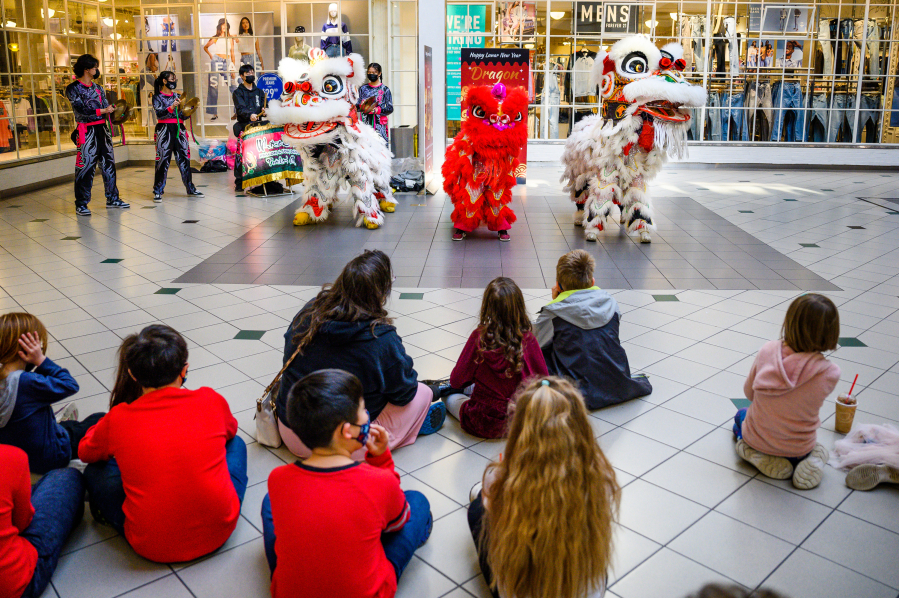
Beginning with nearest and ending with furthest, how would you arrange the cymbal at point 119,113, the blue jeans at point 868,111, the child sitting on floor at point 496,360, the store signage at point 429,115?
the child sitting on floor at point 496,360 < the cymbal at point 119,113 < the store signage at point 429,115 < the blue jeans at point 868,111

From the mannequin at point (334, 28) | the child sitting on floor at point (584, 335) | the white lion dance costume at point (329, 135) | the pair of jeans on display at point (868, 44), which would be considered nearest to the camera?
the child sitting on floor at point (584, 335)

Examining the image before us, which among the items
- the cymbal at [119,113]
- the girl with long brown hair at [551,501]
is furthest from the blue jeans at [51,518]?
the cymbal at [119,113]

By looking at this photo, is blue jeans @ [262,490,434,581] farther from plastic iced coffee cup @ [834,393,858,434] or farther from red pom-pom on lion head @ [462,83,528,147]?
red pom-pom on lion head @ [462,83,528,147]

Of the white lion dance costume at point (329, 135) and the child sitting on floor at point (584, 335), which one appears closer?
the child sitting on floor at point (584, 335)

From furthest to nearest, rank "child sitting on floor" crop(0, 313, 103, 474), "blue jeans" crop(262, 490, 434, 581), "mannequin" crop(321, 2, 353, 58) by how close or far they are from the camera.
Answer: "mannequin" crop(321, 2, 353, 58) → "child sitting on floor" crop(0, 313, 103, 474) → "blue jeans" crop(262, 490, 434, 581)

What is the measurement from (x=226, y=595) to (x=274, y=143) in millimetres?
7944

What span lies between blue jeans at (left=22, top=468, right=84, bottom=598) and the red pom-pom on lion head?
477 cm

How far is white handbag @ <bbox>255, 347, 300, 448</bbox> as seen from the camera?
9.87ft

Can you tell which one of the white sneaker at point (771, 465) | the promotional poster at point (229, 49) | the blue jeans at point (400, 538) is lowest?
the white sneaker at point (771, 465)

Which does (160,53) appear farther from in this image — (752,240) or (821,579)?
(821,579)

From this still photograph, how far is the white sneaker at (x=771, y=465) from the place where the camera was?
2.84 m

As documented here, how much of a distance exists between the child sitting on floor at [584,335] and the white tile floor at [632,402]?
6.0 inches

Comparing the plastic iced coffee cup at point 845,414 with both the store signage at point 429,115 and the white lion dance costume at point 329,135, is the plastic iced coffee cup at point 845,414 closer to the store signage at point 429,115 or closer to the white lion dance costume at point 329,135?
Result: the white lion dance costume at point 329,135

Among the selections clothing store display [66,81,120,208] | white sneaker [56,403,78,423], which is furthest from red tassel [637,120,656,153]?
clothing store display [66,81,120,208]
